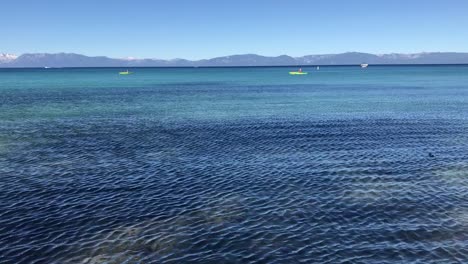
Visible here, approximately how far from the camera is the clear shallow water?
3028cm

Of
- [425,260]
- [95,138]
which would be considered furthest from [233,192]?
[95,138]

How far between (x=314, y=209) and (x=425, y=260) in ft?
36.6

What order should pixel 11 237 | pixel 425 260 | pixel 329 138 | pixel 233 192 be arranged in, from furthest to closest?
pixel 329 138, pixel 233 192, pixel 11 237, pixel 425 260

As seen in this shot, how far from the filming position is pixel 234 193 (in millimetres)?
41844

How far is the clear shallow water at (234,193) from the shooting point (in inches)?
1192

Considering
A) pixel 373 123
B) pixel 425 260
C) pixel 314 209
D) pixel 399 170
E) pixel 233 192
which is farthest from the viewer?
pixel 373 123

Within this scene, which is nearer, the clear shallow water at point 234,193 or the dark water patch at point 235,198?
the dark water patch at point 235,198

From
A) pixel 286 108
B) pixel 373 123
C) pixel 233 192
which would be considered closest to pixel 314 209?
pixel 233 192

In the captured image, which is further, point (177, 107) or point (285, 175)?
point (177, 107)

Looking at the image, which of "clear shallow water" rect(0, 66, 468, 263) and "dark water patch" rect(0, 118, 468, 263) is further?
"clear shallow water" rect(0, 66, 468, 263)

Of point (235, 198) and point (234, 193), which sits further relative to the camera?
point (234, 193)

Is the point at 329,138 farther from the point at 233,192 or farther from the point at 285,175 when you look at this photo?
the point at 233,192

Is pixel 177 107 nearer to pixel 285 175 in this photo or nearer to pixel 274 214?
pixel 285 175

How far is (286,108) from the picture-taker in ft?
365
